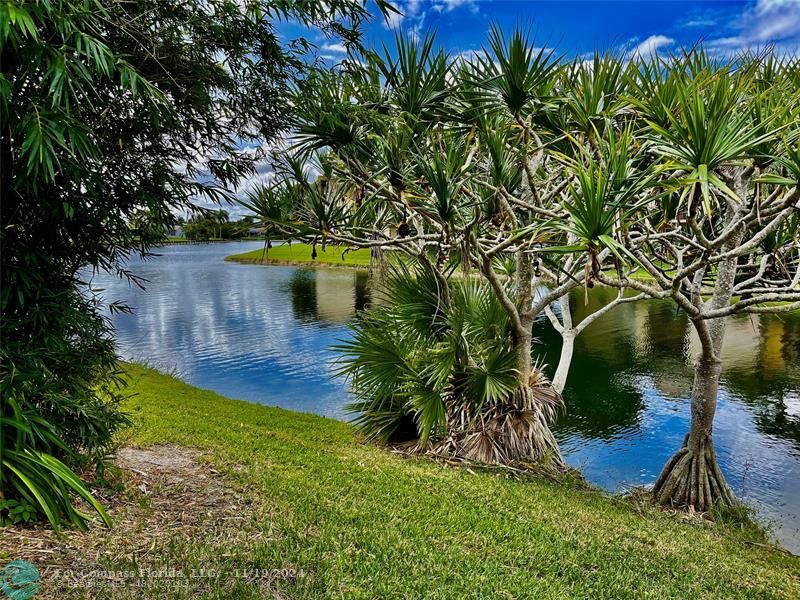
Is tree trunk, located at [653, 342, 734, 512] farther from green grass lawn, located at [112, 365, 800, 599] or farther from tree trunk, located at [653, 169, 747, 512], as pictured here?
green grass lawn, located at [112, 365, 800, 599]

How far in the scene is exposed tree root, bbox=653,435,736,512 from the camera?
576 cm

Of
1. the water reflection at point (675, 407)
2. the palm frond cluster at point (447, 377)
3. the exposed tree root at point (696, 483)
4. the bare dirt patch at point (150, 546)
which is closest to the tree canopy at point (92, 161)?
the bare dirt patch at point (150, 546)

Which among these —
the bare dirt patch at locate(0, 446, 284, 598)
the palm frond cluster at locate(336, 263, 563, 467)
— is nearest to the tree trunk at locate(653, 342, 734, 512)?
the palm frond cluster at locate(336, 263, 563, 467)

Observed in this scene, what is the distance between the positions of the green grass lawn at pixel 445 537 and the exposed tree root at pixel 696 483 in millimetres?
698

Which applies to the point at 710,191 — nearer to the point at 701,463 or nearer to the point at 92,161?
the point at 701,463

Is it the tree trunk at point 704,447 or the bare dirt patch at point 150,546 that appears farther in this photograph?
the tree trunk at point 704,447

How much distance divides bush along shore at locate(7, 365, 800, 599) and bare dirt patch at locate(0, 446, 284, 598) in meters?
0.01

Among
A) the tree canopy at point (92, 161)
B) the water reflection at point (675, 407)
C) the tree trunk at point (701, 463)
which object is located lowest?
the water reflection at point (675, 407)

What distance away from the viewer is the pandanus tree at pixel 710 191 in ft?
11.2

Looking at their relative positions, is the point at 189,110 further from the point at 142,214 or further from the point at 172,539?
the point at 172,539

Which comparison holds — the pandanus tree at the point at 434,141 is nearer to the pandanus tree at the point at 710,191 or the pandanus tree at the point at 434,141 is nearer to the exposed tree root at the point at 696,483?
the pandanus tree at the point at 710,191

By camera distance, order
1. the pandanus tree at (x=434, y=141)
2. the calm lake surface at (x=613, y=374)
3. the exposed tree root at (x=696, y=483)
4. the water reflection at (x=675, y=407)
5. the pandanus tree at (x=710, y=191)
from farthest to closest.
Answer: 1. the calm lake surface at (x=613, y=374)
2. the water reflection at (x=675, y=407)
3. the exposed tree root at (x=696, y=483)
4. the pandanus tree at (x=434, y=141)
5. the pandanus tree at (x=710, y=191)

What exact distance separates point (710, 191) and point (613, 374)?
8.49 metres

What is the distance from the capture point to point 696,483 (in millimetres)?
5852
